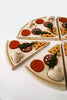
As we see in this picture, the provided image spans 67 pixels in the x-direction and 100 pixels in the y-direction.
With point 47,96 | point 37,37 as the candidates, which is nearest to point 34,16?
point 37,37

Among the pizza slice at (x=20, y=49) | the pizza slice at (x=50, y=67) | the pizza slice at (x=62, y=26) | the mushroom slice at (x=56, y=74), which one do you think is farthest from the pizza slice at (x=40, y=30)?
the mushroom slice at (x=56, y=74)

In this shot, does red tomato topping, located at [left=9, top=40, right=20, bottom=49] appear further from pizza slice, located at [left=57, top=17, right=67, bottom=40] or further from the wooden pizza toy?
pizza slice, located at [left=57, top=17, right=67, bottom=40]

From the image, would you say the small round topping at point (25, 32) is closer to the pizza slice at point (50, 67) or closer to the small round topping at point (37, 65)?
the pizza slice at point (50, 67)

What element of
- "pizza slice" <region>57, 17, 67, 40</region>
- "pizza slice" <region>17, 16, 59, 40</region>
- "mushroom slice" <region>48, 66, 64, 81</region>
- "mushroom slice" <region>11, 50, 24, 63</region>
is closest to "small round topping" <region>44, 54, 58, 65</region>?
"mushroom slice" <region>48, 66, 64, 81</region>

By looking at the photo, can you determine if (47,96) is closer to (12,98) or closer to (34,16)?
(12,98)

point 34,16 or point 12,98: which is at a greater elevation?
point 34,16

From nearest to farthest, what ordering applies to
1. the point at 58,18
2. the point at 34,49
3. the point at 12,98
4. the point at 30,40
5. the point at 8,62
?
the point at 12,98, the point at 8,62, the point at 34,49, the point at 30,40, the point at 58,18
